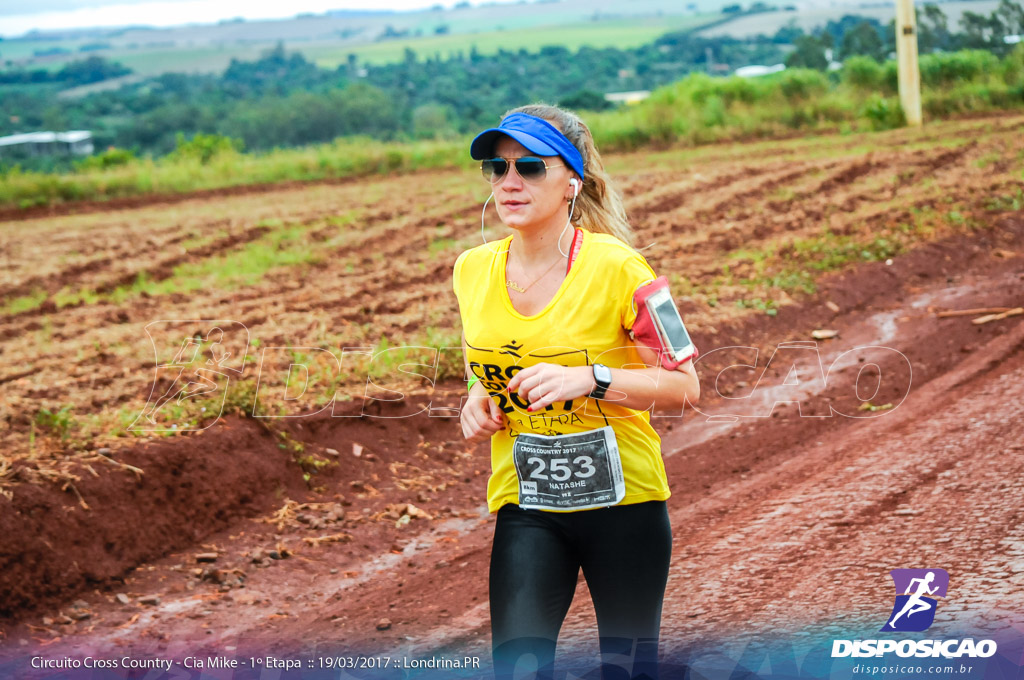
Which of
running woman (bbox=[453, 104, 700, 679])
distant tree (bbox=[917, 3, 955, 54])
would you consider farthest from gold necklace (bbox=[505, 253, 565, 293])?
distant tree (bbox=[917, 3, 955, 54])

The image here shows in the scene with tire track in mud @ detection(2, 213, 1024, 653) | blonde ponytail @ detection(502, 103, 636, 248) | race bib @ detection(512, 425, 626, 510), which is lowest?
tire track in mud @ detection(2, 213, 1024, 653)

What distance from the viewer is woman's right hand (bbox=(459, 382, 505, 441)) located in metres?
2.85

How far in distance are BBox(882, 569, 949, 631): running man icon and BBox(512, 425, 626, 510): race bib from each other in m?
1.71

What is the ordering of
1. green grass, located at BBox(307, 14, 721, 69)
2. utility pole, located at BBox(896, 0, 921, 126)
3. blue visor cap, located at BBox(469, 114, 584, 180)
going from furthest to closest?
green grass, located at BBox(307, 14, 721, 69)
utility pole, located at BBox(896, 0, 921, 126)
blue visor cap, located at BBox(469, 114, 584, 180)

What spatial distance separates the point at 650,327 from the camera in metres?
2.69

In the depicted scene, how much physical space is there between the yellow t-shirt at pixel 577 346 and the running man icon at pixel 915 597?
5.24 feet

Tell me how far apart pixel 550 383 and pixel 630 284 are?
36 centimetres

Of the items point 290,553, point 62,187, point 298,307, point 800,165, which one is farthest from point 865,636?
point 62,187

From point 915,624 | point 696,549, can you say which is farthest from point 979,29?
point 915,624

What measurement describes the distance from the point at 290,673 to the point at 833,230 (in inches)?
354

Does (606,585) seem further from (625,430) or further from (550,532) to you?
(625,430)

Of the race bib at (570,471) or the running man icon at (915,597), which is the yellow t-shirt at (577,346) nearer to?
the race bib at (570,471)

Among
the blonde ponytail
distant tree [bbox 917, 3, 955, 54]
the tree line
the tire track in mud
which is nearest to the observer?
the blonde ponytail

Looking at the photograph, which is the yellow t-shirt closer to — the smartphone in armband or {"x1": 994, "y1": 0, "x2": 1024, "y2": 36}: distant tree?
the smartphone in armband
